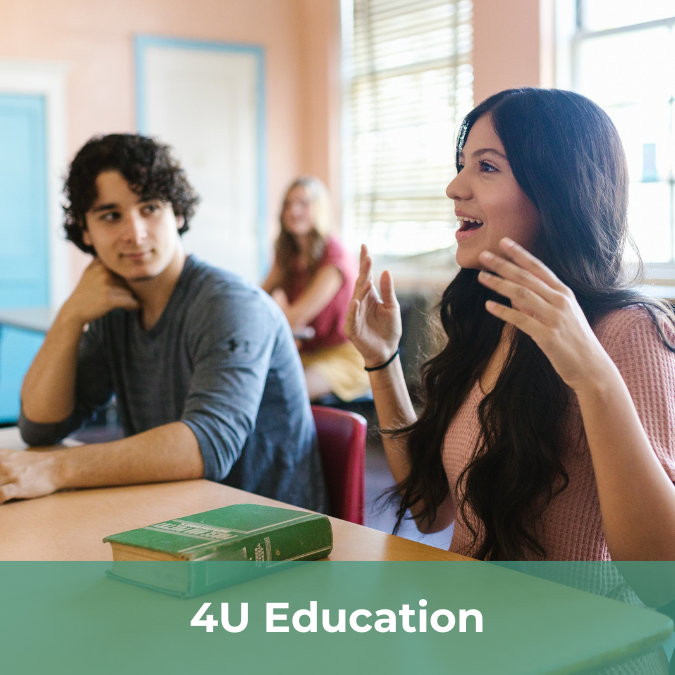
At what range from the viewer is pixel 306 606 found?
909mm

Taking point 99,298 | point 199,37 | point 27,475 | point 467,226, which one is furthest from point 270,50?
point 27,475

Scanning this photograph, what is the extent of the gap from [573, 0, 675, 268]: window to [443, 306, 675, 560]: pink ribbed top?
2890mm

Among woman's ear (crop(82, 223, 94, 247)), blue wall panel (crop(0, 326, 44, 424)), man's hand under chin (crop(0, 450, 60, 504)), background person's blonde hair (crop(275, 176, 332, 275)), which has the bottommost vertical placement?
blue wall panel (crop(0, 326, 44, 424))

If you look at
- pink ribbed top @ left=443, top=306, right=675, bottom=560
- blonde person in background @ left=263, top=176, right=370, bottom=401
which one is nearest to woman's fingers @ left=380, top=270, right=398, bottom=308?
pink ribbed top @ left=443, top=306, right=675, bottom=560

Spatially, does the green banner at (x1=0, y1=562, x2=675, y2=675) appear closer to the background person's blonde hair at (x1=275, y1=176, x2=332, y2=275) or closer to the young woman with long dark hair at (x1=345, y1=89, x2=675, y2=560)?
the young woman with long dark hair at (x1=345, y1=89, x2=675, y2=560)

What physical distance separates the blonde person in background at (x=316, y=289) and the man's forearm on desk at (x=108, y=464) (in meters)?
2.23

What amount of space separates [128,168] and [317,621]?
133cm

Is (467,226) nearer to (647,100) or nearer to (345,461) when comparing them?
(345,461)

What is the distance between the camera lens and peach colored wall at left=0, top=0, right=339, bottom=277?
5.43m

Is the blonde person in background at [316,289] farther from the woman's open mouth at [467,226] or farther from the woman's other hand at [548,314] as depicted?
the woman's other hand at [548,314]

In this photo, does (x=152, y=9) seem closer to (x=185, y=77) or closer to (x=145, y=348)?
(x=185, y=77)

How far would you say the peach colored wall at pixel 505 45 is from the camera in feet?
14.6

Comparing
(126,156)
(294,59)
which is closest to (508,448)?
(126,156)

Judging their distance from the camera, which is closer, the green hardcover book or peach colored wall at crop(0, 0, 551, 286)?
the green hardcover book
